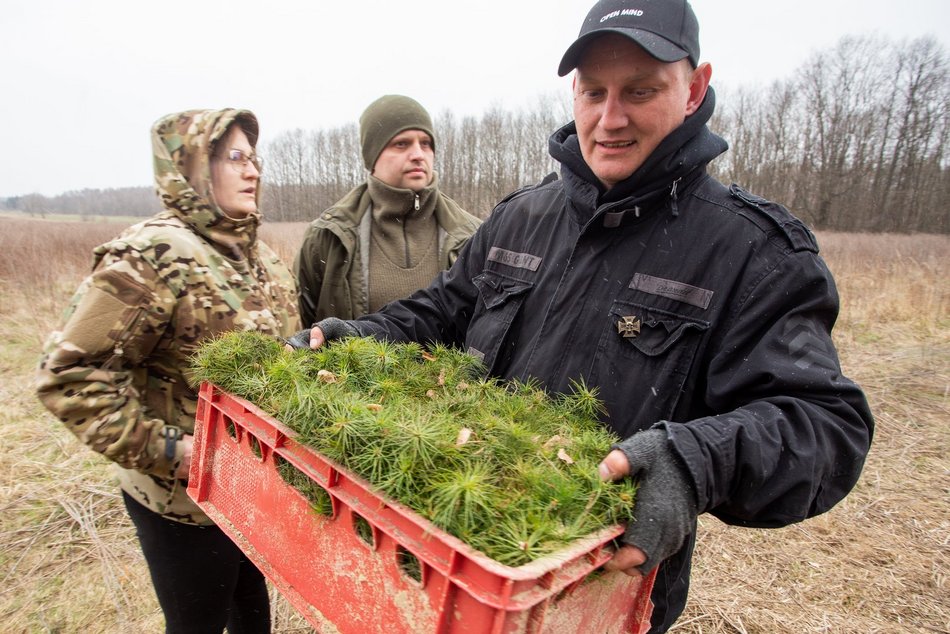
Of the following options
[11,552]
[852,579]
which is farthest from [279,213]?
[852,579]

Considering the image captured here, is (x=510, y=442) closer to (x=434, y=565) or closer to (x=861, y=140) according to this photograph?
(x=434, y=565)

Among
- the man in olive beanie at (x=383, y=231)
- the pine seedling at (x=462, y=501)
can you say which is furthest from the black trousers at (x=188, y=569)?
the pine seedling at (x=462, y=501)

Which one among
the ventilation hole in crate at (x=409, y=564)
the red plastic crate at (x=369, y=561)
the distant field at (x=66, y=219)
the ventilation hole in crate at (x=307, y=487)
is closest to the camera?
the red plastic crate at (x=369, y=561)

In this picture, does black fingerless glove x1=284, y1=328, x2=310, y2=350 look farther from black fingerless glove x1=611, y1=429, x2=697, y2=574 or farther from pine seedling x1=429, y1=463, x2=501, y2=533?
black fingerless glove x1=611, y1=429, x2=697, y2=574

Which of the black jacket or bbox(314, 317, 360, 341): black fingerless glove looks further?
bbox(314, 317, 360, 341): black fingerless glove

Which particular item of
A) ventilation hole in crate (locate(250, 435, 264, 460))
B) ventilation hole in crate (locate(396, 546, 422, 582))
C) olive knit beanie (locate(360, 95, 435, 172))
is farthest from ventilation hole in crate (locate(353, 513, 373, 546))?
olive knit beanie (locate(360, 95, 435, 172))

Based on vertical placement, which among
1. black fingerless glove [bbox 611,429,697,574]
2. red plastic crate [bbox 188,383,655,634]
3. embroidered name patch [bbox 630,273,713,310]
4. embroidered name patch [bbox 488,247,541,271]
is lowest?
red plastic crate [bbox 188,383,655,634]

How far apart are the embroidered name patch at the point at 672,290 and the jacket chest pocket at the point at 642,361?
5cm

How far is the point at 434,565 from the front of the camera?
911 millimetres

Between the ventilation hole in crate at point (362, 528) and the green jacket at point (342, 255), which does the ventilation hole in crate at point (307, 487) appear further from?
the green jacket at point (342, 255)

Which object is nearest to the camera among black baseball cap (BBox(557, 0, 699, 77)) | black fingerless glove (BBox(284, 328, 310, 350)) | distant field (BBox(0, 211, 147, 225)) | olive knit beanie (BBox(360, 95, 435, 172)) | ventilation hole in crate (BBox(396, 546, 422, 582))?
ventilation hole in crate (BBox(396, 546, 422, 582))

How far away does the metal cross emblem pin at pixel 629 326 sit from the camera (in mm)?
1585

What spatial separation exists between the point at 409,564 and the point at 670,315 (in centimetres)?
102

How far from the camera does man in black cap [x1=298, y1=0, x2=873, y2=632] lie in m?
1.14
